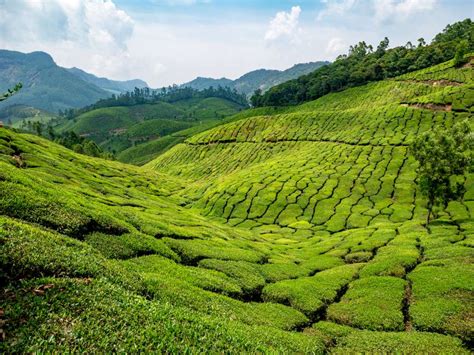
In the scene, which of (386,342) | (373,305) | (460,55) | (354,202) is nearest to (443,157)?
(354,202)

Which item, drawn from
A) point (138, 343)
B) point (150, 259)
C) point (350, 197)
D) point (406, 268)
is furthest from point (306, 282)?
point (350, 197)

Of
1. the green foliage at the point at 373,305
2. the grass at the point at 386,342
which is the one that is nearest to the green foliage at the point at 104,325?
the grass at the point at 386,342

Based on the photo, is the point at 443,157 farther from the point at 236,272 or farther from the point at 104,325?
the point at 104,325

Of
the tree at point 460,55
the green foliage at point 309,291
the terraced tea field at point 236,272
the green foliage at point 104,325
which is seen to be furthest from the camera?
the tree at point 460,55

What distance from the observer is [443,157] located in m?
50.7

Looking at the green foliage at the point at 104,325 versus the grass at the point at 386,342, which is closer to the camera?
the green foliage at the point at 104,325

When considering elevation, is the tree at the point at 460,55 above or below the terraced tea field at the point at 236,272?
above

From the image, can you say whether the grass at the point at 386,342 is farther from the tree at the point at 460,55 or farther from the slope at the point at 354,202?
the tree at the point at 460,55

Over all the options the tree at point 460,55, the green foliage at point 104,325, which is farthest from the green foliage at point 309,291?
the tree at point 460,55

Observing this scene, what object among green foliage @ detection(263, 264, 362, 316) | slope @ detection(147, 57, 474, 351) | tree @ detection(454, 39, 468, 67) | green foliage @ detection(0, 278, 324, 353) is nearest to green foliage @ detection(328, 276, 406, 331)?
slope @ detection(147, 57, 474, 351)

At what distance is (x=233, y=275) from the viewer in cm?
2862

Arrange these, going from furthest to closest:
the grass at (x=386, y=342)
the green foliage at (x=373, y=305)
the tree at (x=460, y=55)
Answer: the tree at (x=460, y=55)
the green foliage at (x=373, y=305)
the grass at (x=386, y=342)

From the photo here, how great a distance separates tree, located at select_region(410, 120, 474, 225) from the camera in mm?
50156

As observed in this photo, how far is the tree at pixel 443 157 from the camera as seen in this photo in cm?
5016
